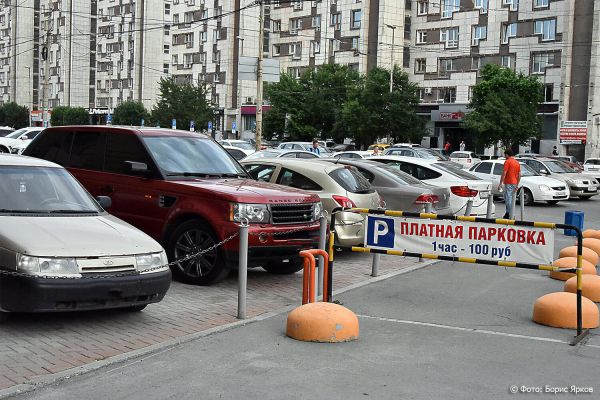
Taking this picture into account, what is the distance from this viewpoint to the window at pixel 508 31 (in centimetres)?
6488

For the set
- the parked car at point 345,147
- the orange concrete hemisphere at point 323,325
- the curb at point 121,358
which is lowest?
the curb at point 121,358

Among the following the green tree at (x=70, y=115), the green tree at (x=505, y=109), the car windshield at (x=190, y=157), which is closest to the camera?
the car windshield at (x=190, y=157)

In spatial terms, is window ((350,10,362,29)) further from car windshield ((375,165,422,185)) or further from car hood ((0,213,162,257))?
car hood ((0,213,162,257))

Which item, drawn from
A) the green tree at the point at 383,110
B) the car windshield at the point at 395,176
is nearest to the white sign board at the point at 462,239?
the car windshield at the point at 395,176

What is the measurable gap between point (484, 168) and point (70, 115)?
73.4 meters

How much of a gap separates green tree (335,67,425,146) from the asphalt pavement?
173 feet

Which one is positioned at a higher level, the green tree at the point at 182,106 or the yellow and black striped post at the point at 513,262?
the green tree at the point at 182,106

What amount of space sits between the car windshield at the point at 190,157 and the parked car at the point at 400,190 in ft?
9.84

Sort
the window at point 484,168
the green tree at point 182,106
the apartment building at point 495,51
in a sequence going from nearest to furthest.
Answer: the window at point 484,168 → the apartment building at point 495,51 → the green tree at point 182,106

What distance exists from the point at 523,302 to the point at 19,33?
114 m

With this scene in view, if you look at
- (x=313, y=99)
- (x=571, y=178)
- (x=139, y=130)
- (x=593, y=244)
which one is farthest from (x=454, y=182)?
(x=313, y=99)

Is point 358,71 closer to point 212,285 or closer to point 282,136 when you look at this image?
point 282,136

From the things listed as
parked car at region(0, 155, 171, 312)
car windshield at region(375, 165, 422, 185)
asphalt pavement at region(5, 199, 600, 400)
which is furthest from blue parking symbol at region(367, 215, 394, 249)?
car windshield at region(375, 165, 422, 185)

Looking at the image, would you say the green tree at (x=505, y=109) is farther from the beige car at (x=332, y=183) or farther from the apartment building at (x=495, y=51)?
the beige car at (x=332, y=183)
